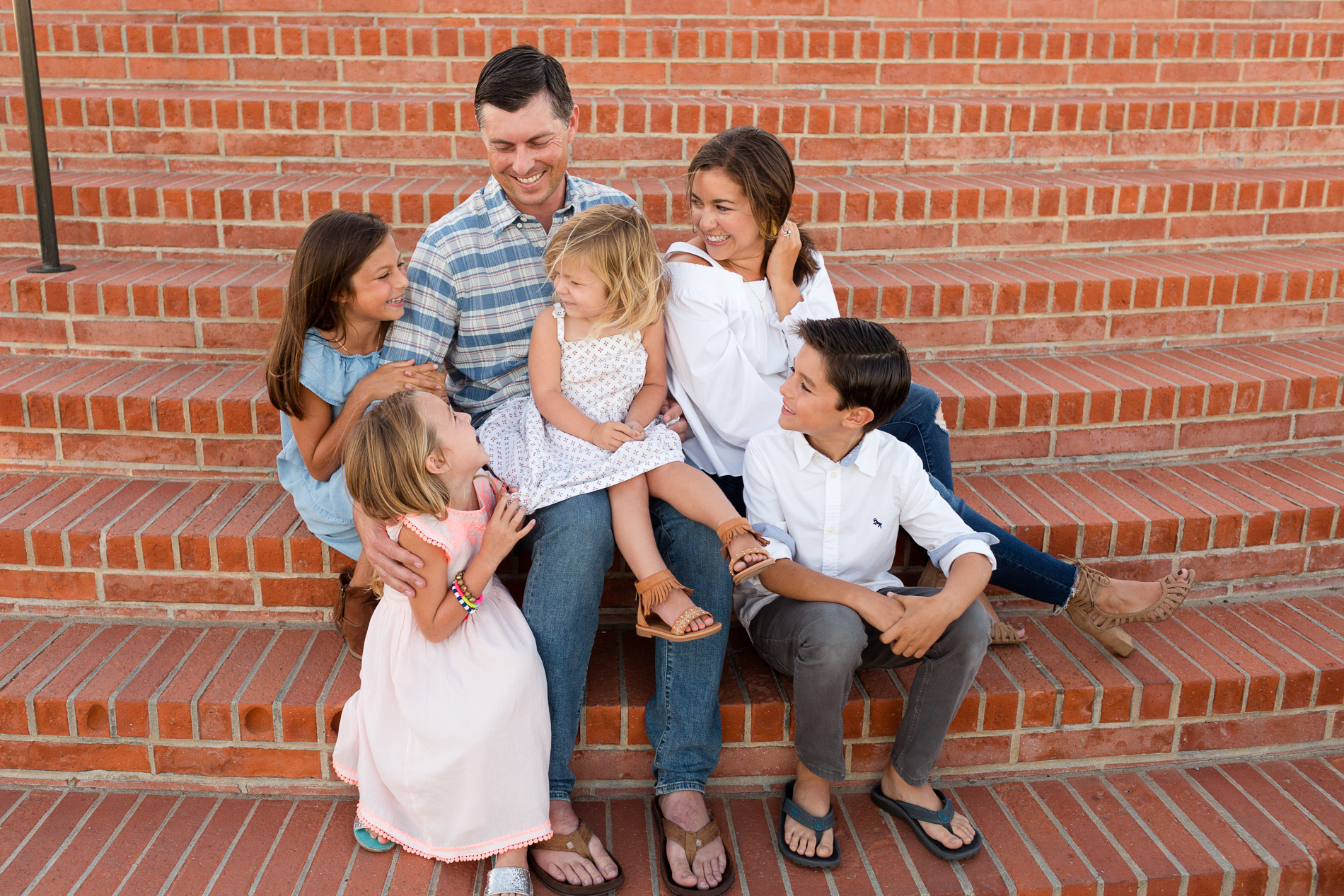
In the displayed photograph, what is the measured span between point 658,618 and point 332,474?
0.85m

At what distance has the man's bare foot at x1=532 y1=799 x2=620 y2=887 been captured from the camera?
195 centimetres

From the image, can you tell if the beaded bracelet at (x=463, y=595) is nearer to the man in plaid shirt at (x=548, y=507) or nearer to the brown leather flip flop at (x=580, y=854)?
the man in plaid shirt at (x=548, y=507)

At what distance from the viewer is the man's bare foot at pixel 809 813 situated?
205 centimetres

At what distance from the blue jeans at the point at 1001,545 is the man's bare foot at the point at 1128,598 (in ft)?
0.29

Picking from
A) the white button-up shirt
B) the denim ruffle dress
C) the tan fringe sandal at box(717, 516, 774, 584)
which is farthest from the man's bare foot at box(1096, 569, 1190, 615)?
the denim ruffle dress

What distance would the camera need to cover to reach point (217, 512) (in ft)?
8.36

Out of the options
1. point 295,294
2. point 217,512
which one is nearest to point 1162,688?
point 295,294

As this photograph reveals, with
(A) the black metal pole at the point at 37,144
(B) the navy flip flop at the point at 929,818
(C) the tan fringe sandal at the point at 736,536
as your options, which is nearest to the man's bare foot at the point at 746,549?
(C) the tan fringe sandal at the point at 736,536

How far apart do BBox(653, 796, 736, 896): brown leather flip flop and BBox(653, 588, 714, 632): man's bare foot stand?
0.42 m

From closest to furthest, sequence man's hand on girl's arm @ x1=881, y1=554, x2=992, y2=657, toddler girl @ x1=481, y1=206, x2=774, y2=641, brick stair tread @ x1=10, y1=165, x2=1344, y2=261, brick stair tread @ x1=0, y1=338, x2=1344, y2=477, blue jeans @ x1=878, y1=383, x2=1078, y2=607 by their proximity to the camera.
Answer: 1. man's hand on girl's arm @ x1=881, y1=554, x2=992, y2=657
2. toddler girl @ x1=481, y1=206, x2=774, y2=641
3. blue jeans @ x1=878, y1=383, x2=1078, y2=607
4. brick stair tread @ x1=0, y1=338, x2=1344, y2=477
5. brick stair tread @ x1=10, y1=165, x2=1344, y2=261

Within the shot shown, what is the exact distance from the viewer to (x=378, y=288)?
222cm

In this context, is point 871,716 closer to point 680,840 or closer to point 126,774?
point 680,840

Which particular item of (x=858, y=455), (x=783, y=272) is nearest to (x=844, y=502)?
(x=858, y=455)

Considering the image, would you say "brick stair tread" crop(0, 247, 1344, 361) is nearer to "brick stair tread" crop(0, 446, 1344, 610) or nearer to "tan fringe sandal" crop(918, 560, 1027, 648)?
"brick stair tread" crop(0, 446, 1344, 610)
